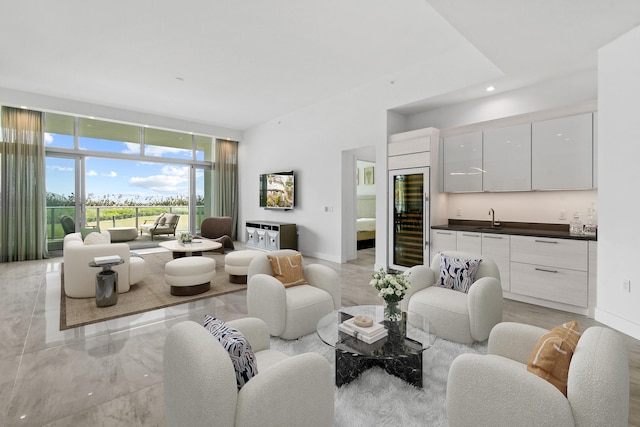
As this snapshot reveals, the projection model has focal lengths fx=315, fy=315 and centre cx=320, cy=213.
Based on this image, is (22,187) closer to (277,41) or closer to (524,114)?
(277,41)

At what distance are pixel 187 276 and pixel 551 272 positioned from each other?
4313mm

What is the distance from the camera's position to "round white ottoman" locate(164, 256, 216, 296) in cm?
394

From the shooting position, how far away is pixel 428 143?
4754 millimetres

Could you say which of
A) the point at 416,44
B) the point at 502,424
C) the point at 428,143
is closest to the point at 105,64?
the point at 416,44

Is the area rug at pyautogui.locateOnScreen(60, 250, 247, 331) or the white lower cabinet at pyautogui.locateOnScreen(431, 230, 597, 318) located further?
the white lower cabinet at pyautogui.locateOnScreen(431, 230, 597, 318)

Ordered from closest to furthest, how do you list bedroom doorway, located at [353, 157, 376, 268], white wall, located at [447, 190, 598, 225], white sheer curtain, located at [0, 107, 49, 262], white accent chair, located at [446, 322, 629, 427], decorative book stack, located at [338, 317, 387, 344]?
1. white accent chair, located at [446, 322, 629, 427]
2. decorative book stack, located at [338, 317, 387, 344]
3. white wall, located at [447, 190, 598, 225]
4. white sheer curtain, located at [0, 107, 49, 262]
5. bedroom doorway, located at [353, 157, 376, 268]

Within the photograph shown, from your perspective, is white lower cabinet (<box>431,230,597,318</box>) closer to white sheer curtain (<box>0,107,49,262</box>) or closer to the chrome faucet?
the chrome faucet

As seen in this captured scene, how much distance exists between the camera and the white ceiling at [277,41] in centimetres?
290

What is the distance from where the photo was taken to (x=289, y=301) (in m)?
2.69

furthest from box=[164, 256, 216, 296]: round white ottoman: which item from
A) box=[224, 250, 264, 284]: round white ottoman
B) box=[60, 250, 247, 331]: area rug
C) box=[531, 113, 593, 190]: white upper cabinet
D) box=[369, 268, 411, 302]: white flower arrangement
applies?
box=[531, 113, 593, 190]: white upper cabinet

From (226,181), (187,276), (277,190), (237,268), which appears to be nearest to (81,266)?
(187,276)

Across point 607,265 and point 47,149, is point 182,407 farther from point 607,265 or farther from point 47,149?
point 47,149

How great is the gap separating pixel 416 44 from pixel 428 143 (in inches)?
53.9

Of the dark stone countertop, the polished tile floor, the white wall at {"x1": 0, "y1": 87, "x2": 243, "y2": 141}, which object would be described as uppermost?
the white wall at {"x1": 0, "y1": 87, "x2": 243, "y2": 141}
